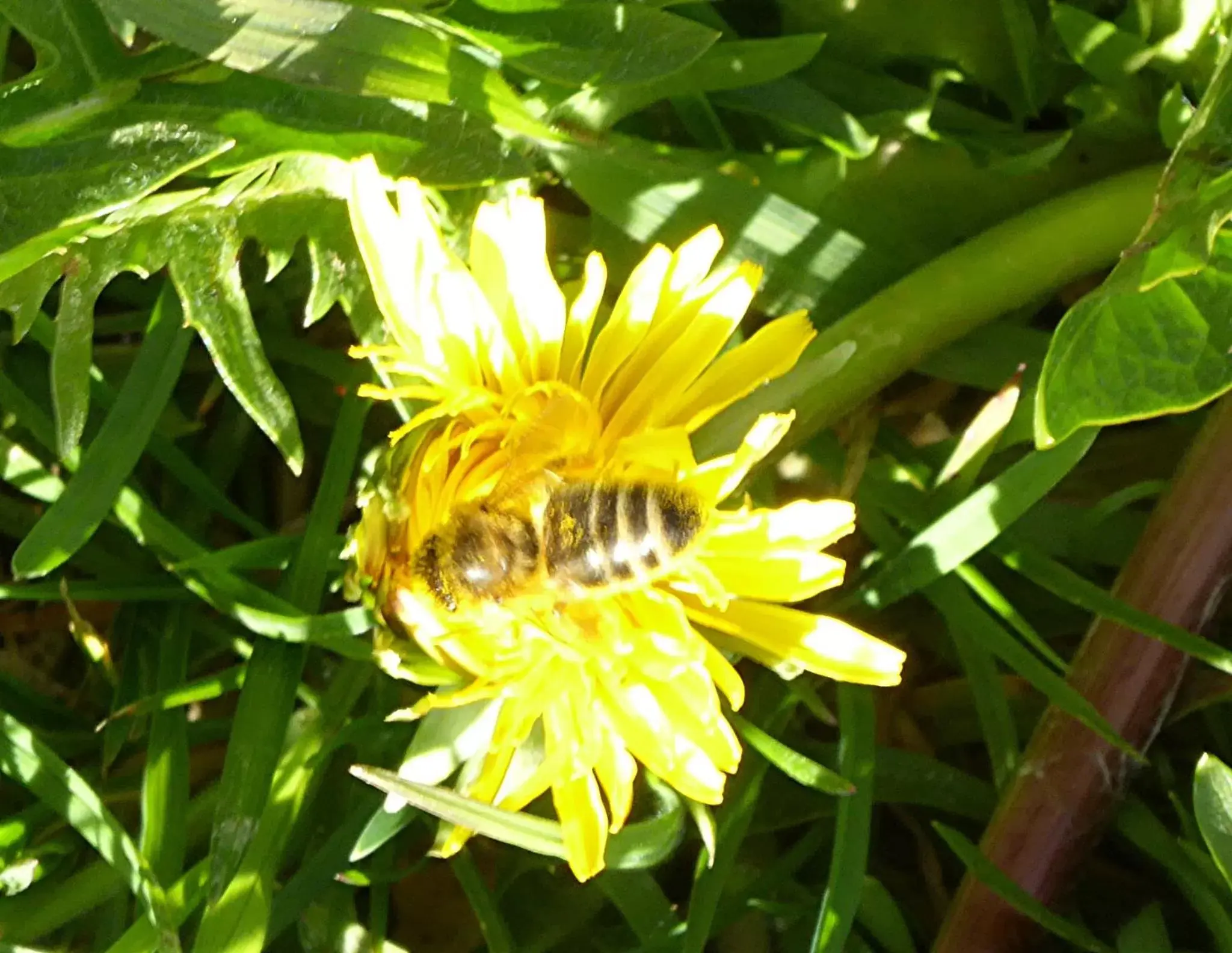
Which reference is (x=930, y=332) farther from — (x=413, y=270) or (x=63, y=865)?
(x=63, y=865)

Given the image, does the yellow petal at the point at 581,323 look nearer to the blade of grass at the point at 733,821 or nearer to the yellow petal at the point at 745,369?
the yellow petal at the point at 745,369

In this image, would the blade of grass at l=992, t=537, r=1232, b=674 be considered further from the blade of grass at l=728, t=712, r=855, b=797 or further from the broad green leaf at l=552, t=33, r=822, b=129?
the broad green leaf at l=552, t=33, r=822, b=129

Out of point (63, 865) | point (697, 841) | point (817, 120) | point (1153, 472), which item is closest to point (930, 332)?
point (817, 120)

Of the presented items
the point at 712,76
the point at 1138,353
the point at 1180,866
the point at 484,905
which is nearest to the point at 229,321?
the point at 712,76

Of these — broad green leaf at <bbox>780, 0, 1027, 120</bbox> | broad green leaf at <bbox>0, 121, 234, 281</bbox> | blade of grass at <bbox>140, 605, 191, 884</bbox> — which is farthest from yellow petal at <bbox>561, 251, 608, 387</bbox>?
blade of grass at <bbox>140, 605, 191, 884</bbox>

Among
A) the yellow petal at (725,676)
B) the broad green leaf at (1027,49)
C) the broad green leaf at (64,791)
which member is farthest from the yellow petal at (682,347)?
the broad green leaf at (64,791)

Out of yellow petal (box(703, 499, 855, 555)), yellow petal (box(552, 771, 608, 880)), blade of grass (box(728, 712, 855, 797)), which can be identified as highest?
yellow petal (box(703, 499, 855, 555))

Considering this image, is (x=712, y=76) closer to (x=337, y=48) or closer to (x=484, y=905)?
(x=337, y=48)
